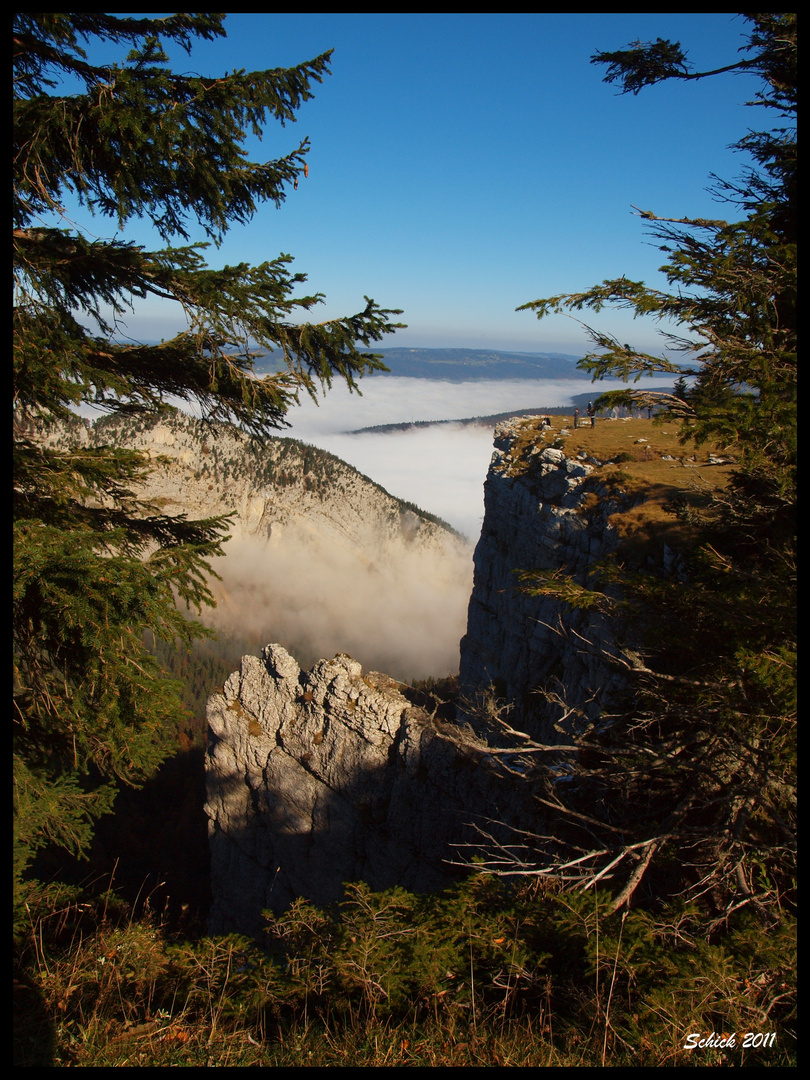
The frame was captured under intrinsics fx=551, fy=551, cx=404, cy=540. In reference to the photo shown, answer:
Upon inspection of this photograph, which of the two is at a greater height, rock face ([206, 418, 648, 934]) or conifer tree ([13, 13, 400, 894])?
conifer tree ([13, 13, 400, 894])

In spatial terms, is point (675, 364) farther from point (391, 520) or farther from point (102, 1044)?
point (391, 520)

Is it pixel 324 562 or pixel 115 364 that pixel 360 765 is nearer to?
pixel 115 364

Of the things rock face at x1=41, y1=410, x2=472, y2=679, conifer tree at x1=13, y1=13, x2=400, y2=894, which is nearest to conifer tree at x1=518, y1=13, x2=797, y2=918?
conifer tree at x1=13, y1=13, x2=400, y2=894

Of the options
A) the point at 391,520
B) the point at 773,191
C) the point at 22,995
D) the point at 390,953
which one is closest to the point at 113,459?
the point at 22,995

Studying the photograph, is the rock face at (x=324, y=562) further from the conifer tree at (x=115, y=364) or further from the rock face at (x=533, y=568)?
the conifer tree at (x=115, y=364)

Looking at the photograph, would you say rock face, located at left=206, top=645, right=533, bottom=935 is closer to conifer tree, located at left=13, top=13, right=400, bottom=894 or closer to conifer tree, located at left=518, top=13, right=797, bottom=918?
conifer tree, located at left=518, top=13, right=797, bottom=918

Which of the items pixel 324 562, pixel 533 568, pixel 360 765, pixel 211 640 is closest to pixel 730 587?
pixel 211 640
